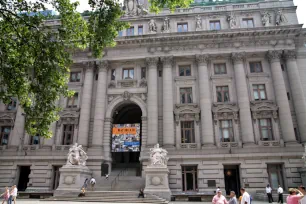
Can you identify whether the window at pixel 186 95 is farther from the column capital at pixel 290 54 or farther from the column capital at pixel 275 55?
the column capital at pixel 290 54

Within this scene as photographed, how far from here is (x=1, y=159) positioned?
29625 mm

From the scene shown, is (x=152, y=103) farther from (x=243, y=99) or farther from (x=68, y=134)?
(x=68, y=134)

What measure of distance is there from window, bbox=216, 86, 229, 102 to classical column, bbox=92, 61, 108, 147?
583 inches

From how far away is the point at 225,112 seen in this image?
29484 millimetres

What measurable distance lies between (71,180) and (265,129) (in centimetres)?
2242

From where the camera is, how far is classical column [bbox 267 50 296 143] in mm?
27261

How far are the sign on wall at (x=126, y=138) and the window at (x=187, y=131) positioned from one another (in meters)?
5.55

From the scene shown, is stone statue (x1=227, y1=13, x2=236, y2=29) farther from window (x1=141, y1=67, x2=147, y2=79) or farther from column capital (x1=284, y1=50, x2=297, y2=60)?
window (x1=141, y1=67, x2=147, y2=79)

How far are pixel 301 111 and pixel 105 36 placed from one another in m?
24.1

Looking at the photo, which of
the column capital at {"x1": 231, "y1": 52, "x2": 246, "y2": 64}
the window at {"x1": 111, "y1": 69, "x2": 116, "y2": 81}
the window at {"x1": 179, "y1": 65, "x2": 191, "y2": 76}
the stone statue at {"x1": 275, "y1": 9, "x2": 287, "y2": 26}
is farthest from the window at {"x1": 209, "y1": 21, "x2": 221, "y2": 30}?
the window at {"x1": 111, "y1": 69, "x2": 116, "y2": 81}

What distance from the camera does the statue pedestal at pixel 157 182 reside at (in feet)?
72.1

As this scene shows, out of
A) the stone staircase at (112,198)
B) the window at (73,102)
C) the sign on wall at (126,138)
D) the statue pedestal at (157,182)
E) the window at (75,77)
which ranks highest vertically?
the window at (75,77)

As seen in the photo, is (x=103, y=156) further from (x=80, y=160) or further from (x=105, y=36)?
(x=105, y=36)

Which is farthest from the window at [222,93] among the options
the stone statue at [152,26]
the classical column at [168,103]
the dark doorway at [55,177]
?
the dark doorway at [55,177]
